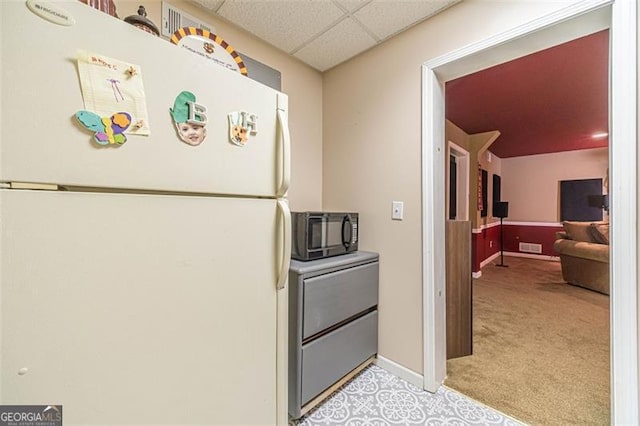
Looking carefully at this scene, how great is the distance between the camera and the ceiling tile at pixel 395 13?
149cm

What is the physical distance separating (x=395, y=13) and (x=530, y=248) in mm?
6963

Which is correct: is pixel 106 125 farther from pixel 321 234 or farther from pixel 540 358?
pixel 540 358

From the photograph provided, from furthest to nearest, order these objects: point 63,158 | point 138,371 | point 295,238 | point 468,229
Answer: point 468,229 → point 295,238 → point 138,371 → point 63,158

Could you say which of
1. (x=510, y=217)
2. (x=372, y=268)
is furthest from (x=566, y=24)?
(x=510, y=217)

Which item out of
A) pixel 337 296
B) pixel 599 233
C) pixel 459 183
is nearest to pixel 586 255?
pixel 599 233

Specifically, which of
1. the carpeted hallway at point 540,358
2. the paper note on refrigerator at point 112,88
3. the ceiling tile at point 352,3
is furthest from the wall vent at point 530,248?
the paper note on refrigerator at point 112,88

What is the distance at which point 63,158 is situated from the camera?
23.7 inches

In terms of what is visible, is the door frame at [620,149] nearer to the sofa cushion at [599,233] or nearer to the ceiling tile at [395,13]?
the ceiling tile at [395,13]

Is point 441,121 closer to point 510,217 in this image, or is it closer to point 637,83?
point 637,83

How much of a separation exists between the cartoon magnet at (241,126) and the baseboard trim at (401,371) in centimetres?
175

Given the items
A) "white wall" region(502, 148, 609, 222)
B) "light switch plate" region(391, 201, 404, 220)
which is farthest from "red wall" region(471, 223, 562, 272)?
"light switch plate" region(391, 201, 404, 220)

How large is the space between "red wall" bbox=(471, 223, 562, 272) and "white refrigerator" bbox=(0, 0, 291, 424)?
5074mm

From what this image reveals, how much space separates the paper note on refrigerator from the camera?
62cm

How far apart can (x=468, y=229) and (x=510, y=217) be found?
19.9 ft
